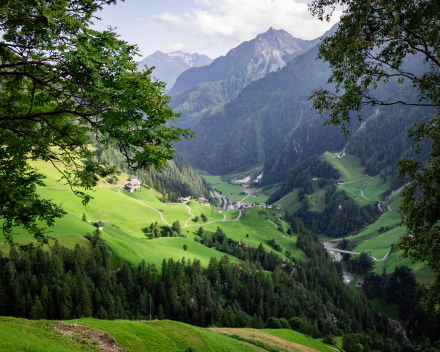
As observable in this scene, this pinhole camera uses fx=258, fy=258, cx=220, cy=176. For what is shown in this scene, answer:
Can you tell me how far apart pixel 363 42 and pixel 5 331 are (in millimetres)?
27923

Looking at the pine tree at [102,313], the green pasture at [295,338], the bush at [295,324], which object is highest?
the pine tree at [102,313]

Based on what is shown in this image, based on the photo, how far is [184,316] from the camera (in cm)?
6019

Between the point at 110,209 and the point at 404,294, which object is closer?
the point at 110,209

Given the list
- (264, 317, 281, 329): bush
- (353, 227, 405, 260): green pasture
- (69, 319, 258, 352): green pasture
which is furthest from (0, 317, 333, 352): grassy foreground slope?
(353, 227, 405, 260): green pasture

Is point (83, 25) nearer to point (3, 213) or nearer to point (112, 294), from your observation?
point (3, 213)

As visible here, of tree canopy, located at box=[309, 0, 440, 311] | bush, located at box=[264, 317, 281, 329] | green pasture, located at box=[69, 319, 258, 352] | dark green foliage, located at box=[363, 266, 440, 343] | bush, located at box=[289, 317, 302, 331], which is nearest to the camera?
tree canopy, located at box=[309, 0, 440, 311]

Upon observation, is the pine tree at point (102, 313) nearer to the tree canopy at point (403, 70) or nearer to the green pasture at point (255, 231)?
the tree canopy at point (403, 70)

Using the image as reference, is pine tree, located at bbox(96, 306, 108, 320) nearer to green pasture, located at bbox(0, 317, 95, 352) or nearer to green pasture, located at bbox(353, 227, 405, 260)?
green pasture, located at bbox(0, 317, 95, 352)

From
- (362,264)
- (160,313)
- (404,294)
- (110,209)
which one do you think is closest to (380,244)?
(362,264)

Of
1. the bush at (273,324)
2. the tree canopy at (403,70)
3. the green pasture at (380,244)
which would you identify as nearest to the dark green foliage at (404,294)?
the green pasture at (380,244)

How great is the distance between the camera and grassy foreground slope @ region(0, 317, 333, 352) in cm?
1699

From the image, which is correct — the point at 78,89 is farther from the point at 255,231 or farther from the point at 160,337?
the point at 255,231

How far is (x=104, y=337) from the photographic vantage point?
22.6 metres

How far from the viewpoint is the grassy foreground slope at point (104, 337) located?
1699 centimetres
